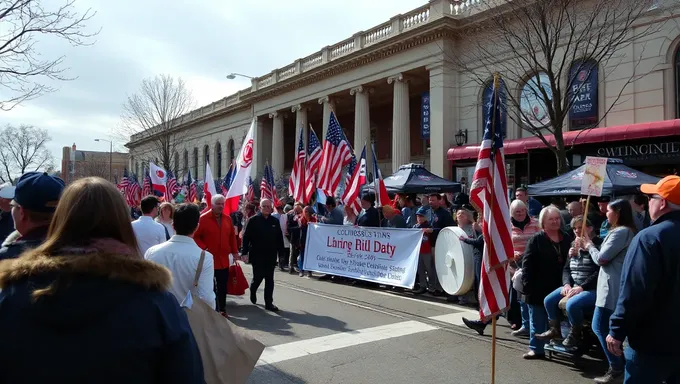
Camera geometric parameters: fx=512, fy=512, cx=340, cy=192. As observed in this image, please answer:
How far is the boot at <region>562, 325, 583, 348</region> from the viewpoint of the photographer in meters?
5.86

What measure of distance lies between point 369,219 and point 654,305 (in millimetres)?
8595

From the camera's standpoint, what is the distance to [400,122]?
27.1 m

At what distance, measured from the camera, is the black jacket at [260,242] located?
9302 mm

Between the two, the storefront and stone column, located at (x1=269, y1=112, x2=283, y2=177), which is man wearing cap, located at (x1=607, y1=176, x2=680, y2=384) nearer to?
the storefront

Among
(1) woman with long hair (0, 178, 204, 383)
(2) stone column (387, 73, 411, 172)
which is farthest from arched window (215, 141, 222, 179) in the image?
(1) woman with long hair (0, 178, 204, 383)

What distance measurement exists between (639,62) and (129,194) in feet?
84.1

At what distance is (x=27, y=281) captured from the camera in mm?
1590

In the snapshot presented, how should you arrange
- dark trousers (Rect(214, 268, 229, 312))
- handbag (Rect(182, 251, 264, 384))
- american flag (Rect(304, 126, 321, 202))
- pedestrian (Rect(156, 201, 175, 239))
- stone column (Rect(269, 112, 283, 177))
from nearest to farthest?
1. handbag (Rect(182, 251, 264, 384))
2. dark trousers (Rect(214, 268, 229, 312))
3. pedestrian (Rect(156, 201, 175, 239))
4. american flag (Rect(304, 126, 321, 202))
5. stone column (Rect(269, 112, 283, 177))

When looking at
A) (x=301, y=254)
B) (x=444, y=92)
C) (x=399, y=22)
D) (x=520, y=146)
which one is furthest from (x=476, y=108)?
(x=301, y=254)

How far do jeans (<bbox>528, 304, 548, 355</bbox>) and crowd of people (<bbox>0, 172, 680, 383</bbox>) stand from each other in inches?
0.5

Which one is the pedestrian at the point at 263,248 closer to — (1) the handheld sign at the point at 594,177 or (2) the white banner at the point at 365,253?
(2) the white banner at the point at 365,253

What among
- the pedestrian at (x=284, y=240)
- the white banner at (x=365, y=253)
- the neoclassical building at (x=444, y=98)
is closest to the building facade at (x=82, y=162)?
the neoclassical building at (x=444, y=98)

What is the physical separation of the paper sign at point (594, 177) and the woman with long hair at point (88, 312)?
282 inches

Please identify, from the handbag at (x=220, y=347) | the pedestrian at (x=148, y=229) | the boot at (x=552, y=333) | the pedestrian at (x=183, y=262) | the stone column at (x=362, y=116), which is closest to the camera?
the handbag at (x=220, y=347)
